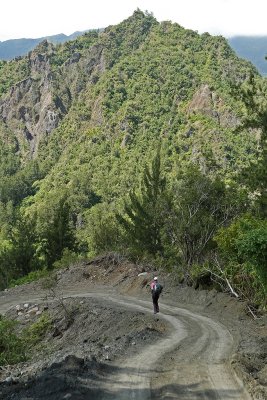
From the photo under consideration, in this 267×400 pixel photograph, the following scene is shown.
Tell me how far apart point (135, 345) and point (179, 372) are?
399 centimetres

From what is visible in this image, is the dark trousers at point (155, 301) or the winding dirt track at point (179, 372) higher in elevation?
the winding dirt track at point (179, 372)

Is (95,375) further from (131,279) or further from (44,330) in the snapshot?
(131,279)

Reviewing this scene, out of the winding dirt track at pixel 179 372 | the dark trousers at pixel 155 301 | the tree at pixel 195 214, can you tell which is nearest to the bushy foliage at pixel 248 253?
the winding dirt track at pixel 179 372

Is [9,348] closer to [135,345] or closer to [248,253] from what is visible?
[135,345]

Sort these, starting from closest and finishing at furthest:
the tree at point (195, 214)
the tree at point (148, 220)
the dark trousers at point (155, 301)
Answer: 1. the dark trousers at point (155, 301)
2. the tree at point (195, 214)
3. the tree at point (148, 220)

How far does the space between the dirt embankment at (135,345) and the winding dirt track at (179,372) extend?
0.02 m

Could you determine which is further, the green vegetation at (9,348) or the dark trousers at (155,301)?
the dark trousers at (155,301)

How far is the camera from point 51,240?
198 feet

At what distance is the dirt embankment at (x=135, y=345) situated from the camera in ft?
37.1

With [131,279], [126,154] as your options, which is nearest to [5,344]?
[131,279]

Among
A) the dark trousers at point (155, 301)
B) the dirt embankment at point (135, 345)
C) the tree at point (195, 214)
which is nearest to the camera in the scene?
the dirt embankment at point (135, 345)

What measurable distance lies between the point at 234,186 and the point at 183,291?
11677mm

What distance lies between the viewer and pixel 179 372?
12930 millimetres

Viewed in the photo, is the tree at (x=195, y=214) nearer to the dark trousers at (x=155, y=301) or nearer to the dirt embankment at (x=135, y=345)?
the dirt embankment at (x=135, y=345)
